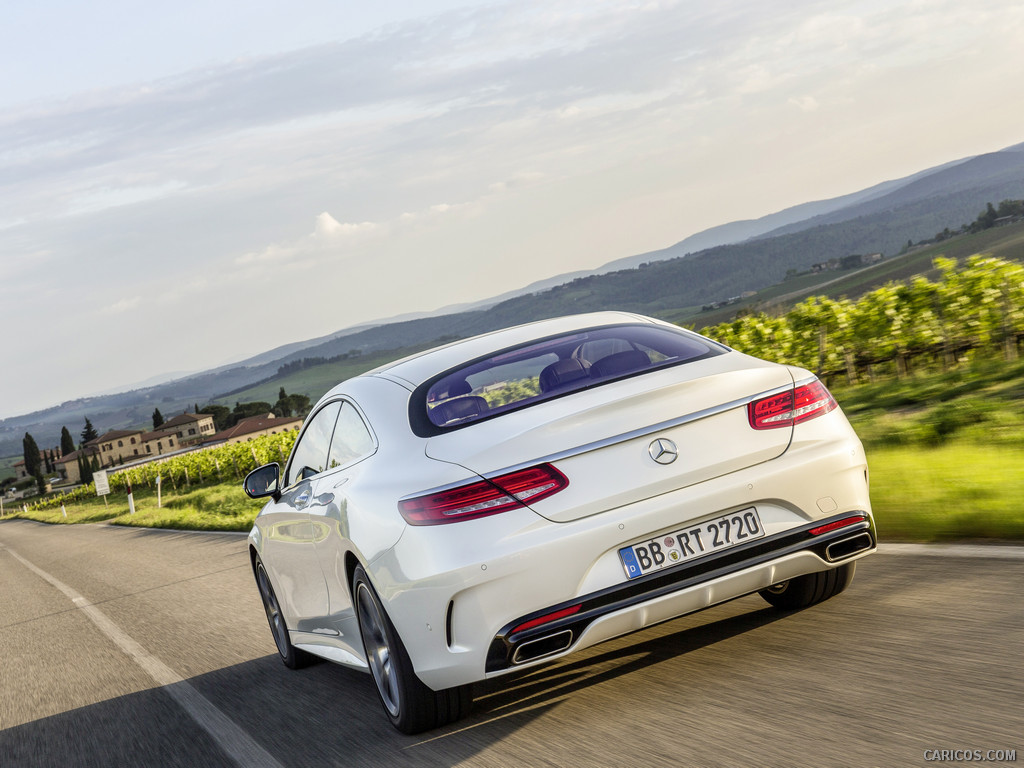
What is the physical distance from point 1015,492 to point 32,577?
55.3 ft

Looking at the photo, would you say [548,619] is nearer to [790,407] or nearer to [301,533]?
[790,407]

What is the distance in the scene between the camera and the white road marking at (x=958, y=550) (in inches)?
211

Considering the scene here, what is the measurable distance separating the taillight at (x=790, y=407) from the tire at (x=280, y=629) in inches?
137

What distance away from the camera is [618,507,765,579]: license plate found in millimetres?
3857

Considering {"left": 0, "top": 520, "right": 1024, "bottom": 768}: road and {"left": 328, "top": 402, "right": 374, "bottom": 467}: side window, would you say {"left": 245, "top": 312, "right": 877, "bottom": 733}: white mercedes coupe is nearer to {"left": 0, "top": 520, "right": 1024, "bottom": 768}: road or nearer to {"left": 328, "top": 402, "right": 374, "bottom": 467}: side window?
{"left": 328, "top": 402, "right": 374, "bottom": 467}: side window

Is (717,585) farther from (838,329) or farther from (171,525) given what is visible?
(171,525)

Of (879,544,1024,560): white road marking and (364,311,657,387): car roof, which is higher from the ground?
(364,311,657,387): car roof

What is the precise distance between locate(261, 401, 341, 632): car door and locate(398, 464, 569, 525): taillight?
1537 mm

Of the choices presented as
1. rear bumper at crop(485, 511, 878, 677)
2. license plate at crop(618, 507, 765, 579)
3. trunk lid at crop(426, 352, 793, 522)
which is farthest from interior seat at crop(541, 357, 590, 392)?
rear bumper at crop(485, 511, 878, 677)

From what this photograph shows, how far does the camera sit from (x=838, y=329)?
55.1 ft

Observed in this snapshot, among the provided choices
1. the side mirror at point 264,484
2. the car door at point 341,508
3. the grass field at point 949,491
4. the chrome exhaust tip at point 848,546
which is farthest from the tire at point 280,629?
the grass field at point 949,491

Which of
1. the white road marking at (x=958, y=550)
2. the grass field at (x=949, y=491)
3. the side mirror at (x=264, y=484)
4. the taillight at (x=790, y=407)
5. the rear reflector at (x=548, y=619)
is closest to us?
the rear reflector at (x=548, y=619)

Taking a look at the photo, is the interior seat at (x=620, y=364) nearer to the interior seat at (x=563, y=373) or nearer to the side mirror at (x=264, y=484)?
the interior seat at (x=563, y=373)

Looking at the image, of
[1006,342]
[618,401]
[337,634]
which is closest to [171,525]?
[1006,342]
